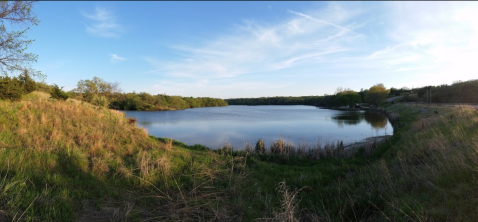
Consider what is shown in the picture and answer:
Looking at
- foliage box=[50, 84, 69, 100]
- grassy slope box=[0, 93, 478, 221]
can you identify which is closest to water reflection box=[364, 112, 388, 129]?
grassy slope box=[0, 93, 478, 221]

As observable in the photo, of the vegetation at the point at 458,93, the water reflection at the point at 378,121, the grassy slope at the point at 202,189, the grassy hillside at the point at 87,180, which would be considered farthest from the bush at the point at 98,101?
the vegetation at the point at 458,93

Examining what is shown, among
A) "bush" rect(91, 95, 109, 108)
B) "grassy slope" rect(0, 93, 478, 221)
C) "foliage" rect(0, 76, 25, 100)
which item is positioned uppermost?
"foliage" rect(0, 76, 25, 100)

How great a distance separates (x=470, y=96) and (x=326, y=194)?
4525cm

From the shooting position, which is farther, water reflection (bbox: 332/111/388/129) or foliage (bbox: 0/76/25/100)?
water reflection (bbox: 332/111/388/129)

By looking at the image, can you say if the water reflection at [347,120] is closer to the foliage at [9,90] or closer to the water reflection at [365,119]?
the water reflection at [365,119]

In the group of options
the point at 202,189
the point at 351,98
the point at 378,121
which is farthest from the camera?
the point at 351,98

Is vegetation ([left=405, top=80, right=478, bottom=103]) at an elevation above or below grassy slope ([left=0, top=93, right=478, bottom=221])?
above

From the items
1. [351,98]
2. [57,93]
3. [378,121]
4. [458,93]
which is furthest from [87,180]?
[351,98]

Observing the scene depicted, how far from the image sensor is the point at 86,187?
481 cm

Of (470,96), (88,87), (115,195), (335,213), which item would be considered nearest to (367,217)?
(335,213)

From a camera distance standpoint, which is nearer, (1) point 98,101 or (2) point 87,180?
(2) point 87,180

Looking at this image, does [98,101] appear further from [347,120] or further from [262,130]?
[347,120]

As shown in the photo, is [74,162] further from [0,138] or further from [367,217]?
[367,217]

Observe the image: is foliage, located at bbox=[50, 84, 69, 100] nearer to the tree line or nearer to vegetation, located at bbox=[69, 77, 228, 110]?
vegetation, located at bbox=[69, 77, 228, 110]
